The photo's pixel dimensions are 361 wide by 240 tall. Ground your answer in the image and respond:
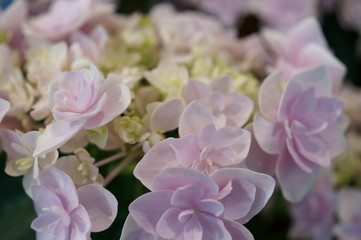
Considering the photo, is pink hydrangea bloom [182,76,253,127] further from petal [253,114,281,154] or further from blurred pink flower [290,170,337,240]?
blurred pink flower [290,170,337,240]

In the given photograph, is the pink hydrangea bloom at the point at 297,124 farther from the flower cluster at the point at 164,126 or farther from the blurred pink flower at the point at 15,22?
the blurred pink flower at the point at 15,22

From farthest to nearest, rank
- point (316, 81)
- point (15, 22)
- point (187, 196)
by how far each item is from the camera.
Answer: point (15, 22)
point (316, 81)
point (187, 196)

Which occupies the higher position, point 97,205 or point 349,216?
point 97,205

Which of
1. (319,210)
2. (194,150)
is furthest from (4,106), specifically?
(319,210)

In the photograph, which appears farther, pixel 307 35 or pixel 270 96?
pixel 307 35

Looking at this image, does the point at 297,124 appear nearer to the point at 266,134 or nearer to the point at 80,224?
the point at 266,134

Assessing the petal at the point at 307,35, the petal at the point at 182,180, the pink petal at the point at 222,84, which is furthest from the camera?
the petal at the point at 307,35

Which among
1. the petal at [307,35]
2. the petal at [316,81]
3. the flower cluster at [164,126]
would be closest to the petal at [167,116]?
the flower cluster at [164,126]

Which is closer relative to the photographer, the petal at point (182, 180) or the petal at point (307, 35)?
the petal at point (182, 180)
